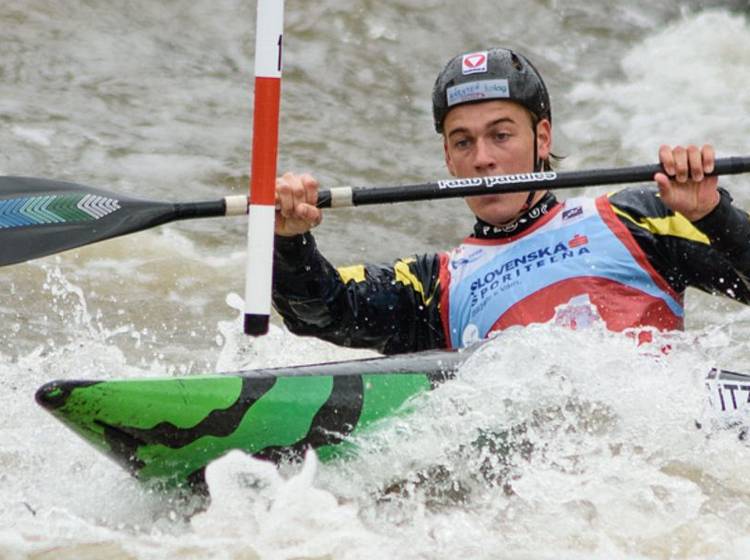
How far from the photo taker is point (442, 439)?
3207mm

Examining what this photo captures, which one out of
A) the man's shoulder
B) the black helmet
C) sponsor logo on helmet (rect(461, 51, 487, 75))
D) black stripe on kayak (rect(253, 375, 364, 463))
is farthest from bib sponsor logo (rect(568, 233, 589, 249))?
black stripe on kayak (rect(253, 375, 364, 463))

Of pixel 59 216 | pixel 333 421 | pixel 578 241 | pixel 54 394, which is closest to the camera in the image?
pixel 54 394

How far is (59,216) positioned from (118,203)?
15 cm

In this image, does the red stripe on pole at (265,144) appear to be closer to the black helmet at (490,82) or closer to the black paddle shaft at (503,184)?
the black paddle shaft at (503,184)

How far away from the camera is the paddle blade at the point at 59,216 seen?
3613mm

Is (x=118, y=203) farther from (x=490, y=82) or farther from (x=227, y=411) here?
(x=490, y=82)

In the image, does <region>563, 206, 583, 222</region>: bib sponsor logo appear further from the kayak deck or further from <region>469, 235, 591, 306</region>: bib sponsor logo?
the kayak deck

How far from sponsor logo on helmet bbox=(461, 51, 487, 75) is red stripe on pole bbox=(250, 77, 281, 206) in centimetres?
76

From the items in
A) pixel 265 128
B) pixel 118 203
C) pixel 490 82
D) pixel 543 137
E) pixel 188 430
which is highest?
pixel 490 82

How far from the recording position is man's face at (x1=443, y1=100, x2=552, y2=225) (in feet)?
12.8

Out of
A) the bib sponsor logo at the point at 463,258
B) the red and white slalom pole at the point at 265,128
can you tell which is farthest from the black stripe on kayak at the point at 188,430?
the bib sponsor logo at the point at 463,258

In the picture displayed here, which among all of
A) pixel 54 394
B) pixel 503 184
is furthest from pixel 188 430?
pixel 503 184

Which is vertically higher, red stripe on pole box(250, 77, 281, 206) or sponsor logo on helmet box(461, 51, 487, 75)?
sponsor logo on helmet box(461, 51, 487, 75)

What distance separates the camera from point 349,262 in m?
7.08
